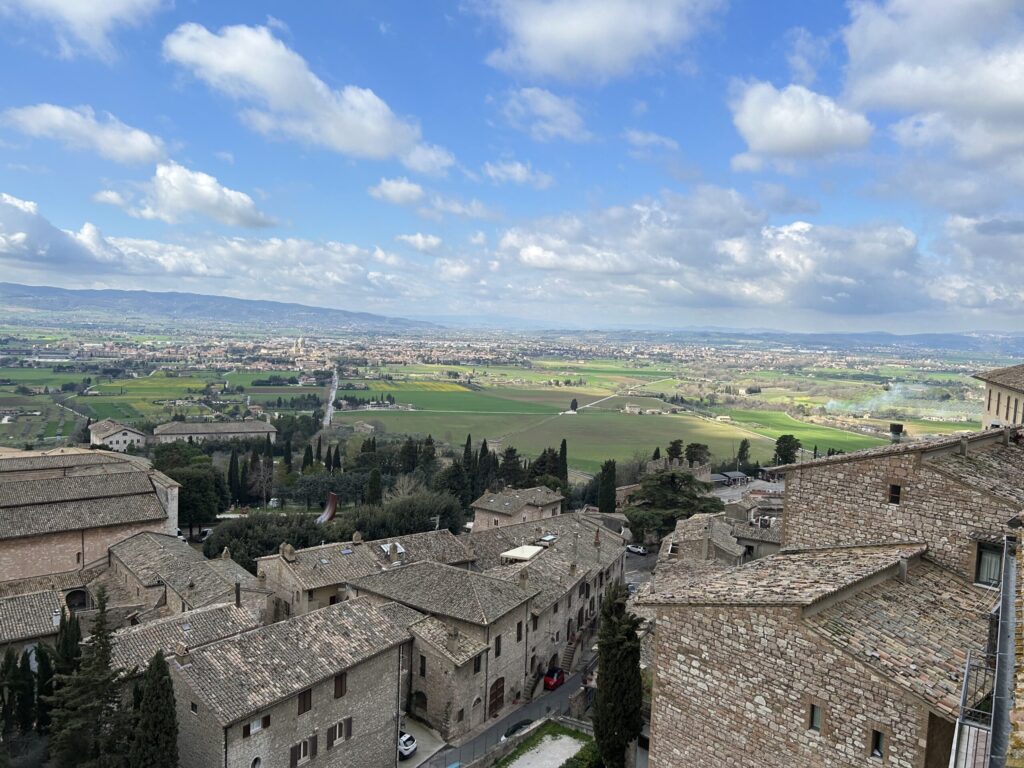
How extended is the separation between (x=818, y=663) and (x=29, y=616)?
2622 centimetres

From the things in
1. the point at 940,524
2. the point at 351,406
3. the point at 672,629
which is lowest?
the point at 351,406

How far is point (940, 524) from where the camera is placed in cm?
1145

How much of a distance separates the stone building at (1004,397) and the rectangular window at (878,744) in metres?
16.1

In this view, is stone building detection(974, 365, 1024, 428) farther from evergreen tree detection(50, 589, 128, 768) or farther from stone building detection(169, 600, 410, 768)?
evergreen tree detection(50, 589, 128, 768)

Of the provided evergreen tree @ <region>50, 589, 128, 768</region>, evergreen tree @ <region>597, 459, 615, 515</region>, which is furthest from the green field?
evergreen tree @ <region>50, 589, 128, 768</region>

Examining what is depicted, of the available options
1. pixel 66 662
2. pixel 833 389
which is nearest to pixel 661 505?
pixel 66 662

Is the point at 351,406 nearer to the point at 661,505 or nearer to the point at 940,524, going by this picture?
the point at 661,505

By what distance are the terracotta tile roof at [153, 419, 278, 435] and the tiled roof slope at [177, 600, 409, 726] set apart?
67834mm

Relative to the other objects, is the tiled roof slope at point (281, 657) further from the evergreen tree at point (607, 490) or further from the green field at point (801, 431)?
the green field at point (801, 431)

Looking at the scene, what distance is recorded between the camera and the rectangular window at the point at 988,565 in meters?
11.0

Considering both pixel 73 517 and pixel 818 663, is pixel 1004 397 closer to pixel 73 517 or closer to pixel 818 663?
pixel 818 663

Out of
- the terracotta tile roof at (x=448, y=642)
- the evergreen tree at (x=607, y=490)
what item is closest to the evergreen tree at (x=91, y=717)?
the terracotta tile roof at (x=448, y=642)

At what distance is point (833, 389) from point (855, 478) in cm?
15261

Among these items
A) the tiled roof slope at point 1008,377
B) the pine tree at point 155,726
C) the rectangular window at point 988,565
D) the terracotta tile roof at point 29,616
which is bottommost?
the terracotta tile roof at point 29,616
